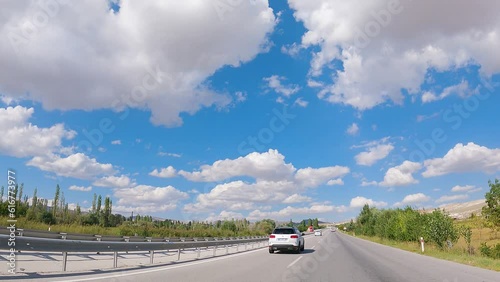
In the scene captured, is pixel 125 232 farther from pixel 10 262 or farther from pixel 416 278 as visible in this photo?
pixel 416 278

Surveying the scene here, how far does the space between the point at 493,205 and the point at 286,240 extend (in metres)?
33.8

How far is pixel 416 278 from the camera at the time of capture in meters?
11.1

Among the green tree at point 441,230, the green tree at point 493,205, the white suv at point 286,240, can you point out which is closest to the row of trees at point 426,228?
the green tree at point 441,230

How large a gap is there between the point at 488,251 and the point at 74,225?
32.3 meters

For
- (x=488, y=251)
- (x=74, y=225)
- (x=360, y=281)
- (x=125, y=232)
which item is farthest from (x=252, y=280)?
(x=125, y=232)

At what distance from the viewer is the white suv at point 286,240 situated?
22.3 m

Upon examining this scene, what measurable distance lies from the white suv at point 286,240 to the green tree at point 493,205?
32074 millimetres

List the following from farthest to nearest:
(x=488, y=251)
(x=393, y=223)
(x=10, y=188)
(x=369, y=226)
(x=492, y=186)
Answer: (x=369, y=226) < (x=393, y=223) < (x=492, y=186) < (x=488, y=251) < (x=10, y=188)

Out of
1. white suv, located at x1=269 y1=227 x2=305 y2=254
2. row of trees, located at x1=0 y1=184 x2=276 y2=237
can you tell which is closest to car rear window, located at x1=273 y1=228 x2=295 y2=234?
white suv, located at x1=269 y1=227 x2=305 y2=254

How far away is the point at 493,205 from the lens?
43.4 meters

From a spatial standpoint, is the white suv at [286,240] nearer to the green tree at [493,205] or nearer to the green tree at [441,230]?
the green tree at [441,230]

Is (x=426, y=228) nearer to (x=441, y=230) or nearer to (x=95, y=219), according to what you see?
(x=441, y=230)

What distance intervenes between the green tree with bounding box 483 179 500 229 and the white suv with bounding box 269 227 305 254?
105ft

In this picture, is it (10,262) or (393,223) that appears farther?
(393,223)
